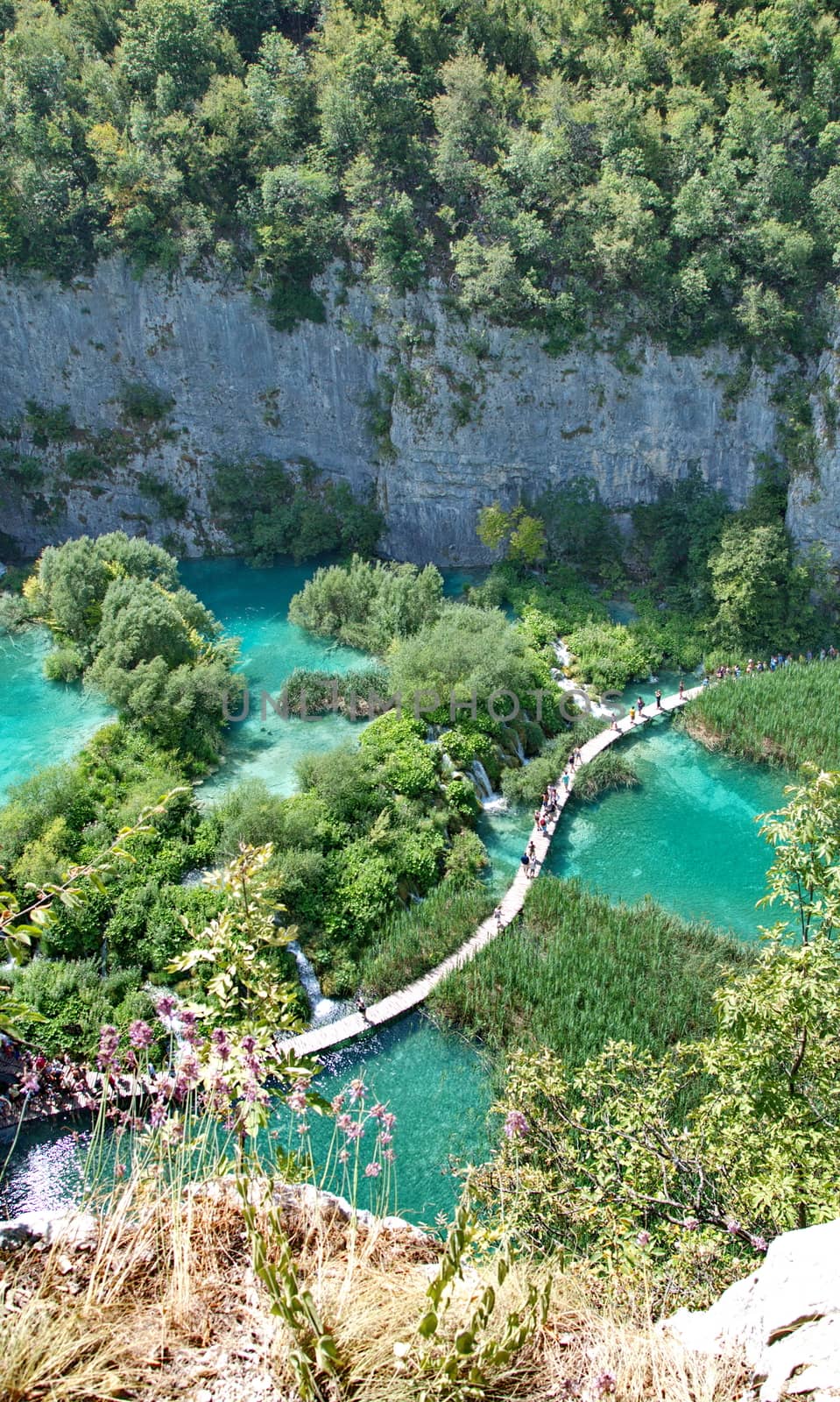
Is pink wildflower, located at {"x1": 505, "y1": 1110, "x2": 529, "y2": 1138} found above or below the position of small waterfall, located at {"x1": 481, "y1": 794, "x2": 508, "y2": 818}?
above

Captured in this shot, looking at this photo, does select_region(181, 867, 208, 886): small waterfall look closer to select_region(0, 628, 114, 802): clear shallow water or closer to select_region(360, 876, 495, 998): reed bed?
select_region(360, 876, 495, 998): reed bed

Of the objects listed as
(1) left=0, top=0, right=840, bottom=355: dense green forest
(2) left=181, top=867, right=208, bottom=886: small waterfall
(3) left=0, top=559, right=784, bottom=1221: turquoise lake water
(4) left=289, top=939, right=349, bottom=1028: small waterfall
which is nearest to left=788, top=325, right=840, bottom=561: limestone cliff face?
(1) left=0, top=0, right=840, bottom=355: dense green forest

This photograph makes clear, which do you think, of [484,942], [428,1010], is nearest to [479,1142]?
[428,1010]

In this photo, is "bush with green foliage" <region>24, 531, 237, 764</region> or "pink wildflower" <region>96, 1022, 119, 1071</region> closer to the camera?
"pink wildflower" <region>96, 1022, 119, 1071</region>

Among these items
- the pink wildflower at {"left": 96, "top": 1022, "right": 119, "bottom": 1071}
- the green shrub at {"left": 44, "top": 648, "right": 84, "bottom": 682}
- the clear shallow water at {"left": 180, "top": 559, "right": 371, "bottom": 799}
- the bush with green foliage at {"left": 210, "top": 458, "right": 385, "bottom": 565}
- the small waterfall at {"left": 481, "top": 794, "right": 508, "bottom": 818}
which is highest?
the pink wildflower at {"left": 96, "top": 1022, "right": 119, "bottom": 1071}

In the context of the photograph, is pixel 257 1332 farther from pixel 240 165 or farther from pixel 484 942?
pixel 240 165

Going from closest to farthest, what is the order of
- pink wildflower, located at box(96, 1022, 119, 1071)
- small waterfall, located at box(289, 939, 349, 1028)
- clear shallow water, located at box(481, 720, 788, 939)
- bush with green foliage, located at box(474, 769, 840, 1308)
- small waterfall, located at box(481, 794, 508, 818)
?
pink wildflower, located at box(96, 1022, 119, 1071)
bush with green foliage, located at box(474, 769, 840, 1308)
small waterfall, located at box(289, 939, 349, 1028)
clear shallow water, located at box(481, 720, 788, 939)
small waterfall, located at box(481, 794, 508, 818)

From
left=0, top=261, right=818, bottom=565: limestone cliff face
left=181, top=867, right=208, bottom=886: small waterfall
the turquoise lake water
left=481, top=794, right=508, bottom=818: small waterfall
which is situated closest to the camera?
the turquoise lake water

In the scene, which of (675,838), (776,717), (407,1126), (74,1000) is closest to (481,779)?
(675,838)
